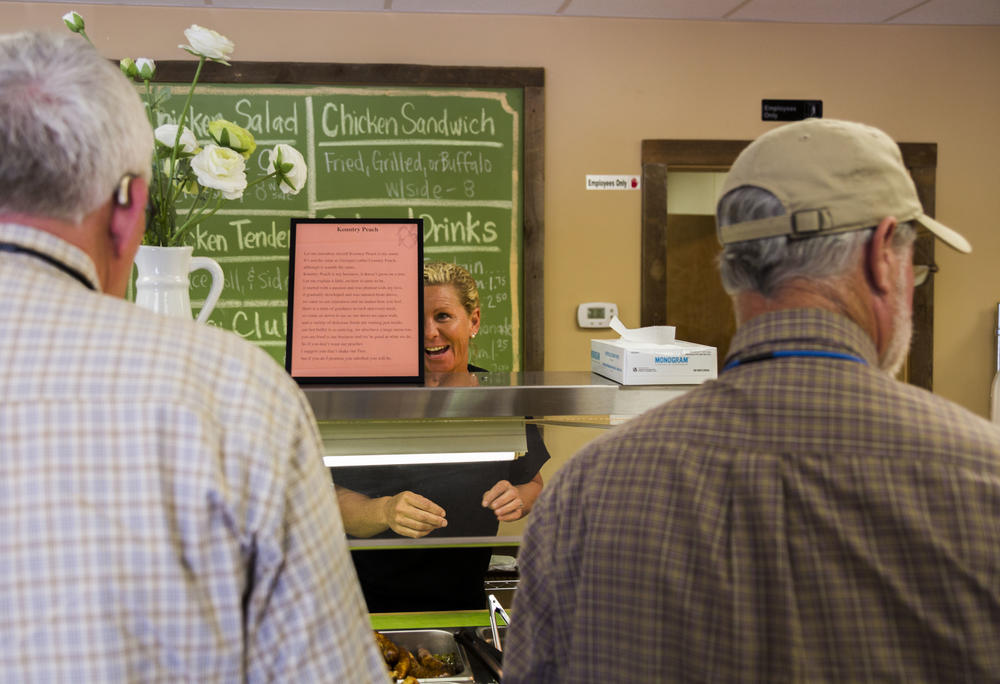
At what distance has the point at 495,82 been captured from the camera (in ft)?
12.0

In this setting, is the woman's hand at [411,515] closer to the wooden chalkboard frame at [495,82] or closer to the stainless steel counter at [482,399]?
the stainless steel counter at [482,399]

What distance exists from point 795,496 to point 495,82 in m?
3.09

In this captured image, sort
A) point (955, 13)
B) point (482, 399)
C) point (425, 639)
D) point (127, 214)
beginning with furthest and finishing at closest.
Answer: point (955, 13), point (425, 639), point (482, 399), point (127, 214)

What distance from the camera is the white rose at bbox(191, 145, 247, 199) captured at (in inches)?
52.7

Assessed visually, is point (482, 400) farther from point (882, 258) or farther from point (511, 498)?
point (882, 258)

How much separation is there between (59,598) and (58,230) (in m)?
0.32

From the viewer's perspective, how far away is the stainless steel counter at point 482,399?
1428 millimetres

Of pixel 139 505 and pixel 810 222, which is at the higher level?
pixel 810 222

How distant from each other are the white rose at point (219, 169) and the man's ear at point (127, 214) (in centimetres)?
53

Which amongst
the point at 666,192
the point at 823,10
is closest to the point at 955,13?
the point at 823,10

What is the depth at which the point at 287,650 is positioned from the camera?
2.39ft

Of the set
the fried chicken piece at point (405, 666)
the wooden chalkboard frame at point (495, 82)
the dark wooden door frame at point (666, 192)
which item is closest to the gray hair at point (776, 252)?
the fried chicken piece at point (405, 666)

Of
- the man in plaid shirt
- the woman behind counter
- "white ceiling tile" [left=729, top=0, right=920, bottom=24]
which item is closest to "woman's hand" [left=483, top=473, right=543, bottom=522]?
the woman behind counter

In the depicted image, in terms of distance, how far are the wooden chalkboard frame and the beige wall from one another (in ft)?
0.21
